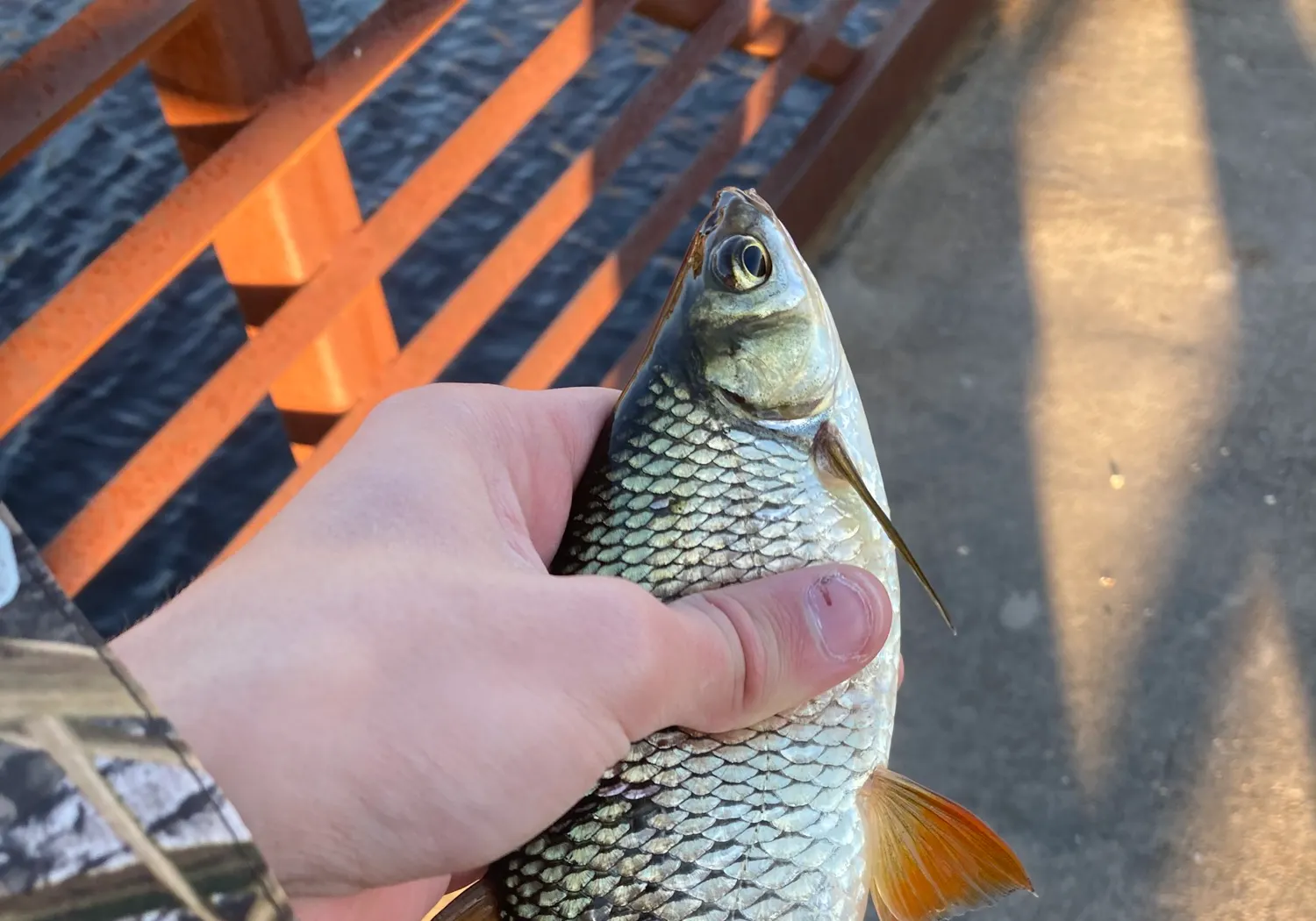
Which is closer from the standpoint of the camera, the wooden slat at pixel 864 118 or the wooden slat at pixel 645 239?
the wooden slat at pixel 645 239

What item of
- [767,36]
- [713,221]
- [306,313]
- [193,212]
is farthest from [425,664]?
[767,36]

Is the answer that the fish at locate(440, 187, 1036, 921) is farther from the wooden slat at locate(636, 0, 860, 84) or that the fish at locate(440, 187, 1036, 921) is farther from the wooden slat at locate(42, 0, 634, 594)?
the wooden slat at locate(636, 0, 860, 84)

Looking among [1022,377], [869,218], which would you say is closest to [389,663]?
[1022,377]

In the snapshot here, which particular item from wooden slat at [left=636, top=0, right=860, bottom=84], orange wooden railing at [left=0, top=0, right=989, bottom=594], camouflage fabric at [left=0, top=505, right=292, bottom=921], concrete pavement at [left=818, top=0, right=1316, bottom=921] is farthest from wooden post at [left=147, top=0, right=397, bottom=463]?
camouflage fabric at [left=0, top=505, right=292, bottom=921]

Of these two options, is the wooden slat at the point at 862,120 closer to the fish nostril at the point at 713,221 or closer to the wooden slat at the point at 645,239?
the wooden slat at the point at 645,239

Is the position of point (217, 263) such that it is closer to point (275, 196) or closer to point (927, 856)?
point (275, 196)

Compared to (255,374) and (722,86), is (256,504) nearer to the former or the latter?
(255,374)

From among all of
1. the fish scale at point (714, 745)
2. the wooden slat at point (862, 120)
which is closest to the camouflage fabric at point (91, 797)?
the fish scale at point (714, 745)
